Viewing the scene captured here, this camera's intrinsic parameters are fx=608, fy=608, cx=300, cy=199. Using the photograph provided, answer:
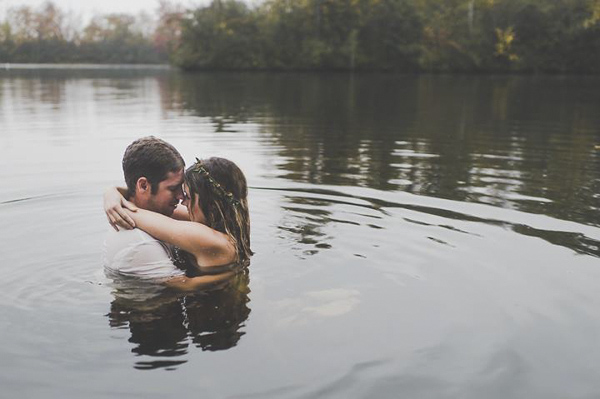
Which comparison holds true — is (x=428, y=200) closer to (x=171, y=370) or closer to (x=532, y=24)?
(x=171, y=370)

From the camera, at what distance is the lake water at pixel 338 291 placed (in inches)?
126

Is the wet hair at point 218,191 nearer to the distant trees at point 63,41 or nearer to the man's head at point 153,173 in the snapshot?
the man's head at point 153,173

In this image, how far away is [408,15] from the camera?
175ft

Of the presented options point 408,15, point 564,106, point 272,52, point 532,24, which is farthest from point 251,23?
point 564,106

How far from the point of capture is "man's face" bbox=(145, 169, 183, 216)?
4309mm

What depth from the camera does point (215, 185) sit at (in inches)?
168

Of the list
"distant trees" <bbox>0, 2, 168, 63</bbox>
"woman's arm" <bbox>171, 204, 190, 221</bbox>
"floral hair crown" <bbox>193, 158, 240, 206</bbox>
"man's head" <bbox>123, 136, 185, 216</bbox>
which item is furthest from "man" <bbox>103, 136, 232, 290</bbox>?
"distant trees" <bbox>0, 2, 168, 63</bbox>

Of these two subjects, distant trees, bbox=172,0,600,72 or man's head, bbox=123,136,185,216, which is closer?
man's head, bbox=123,136,185,216

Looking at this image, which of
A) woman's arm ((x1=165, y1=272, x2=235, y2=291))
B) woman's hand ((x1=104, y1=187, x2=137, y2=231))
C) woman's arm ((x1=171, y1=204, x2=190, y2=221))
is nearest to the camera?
woman's hand ((x1=104, y1=187, x2=137, y2=231))

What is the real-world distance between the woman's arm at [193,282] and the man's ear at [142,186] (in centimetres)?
66

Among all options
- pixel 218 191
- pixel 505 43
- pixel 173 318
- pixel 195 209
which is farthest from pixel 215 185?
pixel 505 43

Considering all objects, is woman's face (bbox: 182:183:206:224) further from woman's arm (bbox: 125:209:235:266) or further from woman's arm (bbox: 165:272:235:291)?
woman's arm (bbox: 165:272:235:291)

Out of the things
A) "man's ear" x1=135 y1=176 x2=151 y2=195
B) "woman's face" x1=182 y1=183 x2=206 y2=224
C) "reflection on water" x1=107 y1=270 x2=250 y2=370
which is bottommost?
"reflection on water" x1=107 y1=270 x2=250 y2=370

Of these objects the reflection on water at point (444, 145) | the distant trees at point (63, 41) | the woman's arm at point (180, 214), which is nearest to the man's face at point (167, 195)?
the woman's arm at point (180, 214)
